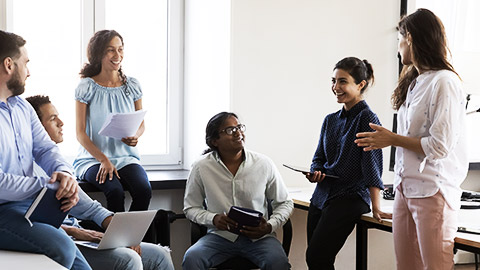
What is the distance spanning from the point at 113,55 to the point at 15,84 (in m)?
1.26

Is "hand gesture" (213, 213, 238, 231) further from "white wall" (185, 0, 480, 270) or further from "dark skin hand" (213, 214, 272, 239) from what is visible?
"white wall" (185, 0, 480, 270)

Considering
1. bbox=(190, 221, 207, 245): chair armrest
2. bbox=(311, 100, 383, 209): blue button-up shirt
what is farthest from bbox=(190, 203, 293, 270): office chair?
bbox=(311, 100, 383, 209): blue button-up shirt

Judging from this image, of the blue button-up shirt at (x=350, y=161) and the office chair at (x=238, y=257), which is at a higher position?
the blue button-up shirt at (x=350, y=161)

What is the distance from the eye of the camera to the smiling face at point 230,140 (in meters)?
3.62

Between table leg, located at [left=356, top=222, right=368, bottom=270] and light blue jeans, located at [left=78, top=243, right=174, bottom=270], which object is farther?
table leg, located at [left=356, top=222, right=368, bottom=270]

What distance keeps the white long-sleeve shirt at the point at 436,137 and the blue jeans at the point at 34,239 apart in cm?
142

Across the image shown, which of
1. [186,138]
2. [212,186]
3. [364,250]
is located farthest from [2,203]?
[186,138]

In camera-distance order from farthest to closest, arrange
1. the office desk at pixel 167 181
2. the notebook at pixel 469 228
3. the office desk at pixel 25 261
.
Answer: the office desk at pixel 167 181
the notebook at pixel 469 228
the office desk at pixel 25 261

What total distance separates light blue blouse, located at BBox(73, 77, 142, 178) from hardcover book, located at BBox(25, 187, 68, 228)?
136 cm

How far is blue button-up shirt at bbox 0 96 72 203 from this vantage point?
8.23ft

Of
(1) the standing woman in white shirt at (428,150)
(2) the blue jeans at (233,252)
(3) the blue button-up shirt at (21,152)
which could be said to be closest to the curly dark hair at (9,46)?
(3) the blue button-up shirt at (21,152)

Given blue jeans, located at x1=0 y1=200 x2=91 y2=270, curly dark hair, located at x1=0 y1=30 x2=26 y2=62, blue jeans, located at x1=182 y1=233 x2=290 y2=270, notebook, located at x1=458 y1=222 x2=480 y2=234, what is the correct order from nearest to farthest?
blue jeans, located at x1=0 y1=200 x2=91 y2=270, curly dark hair, located at x1=0 y1=30 x2=26 y2=62, notebook, located at x1=458 y1=222 x2=480 y2=234, blue jeans, located at x1=182 y1=233 x2=290 y2=270

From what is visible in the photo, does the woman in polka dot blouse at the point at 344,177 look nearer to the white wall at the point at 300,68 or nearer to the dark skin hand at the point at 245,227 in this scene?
the dark skin hand at the point at 245,227

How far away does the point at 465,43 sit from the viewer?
496cm
